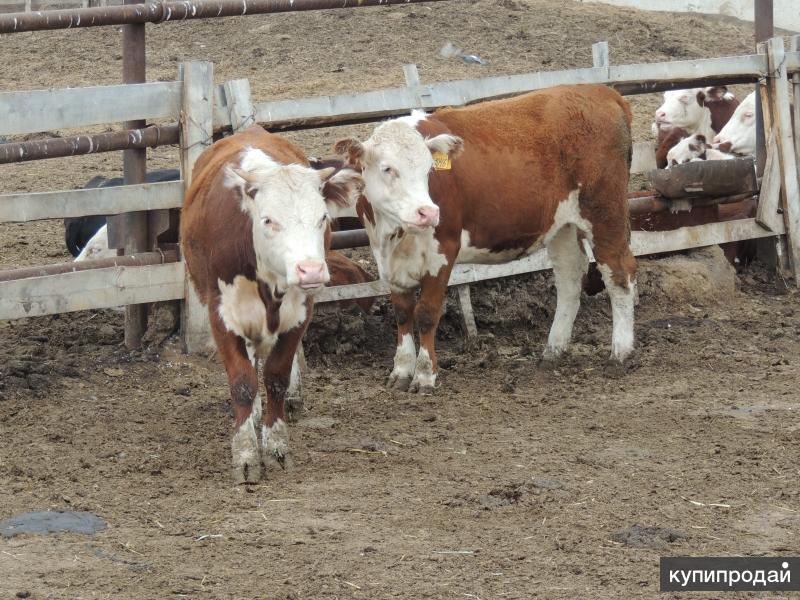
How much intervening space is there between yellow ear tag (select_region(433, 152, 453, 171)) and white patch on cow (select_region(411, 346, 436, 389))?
105cm

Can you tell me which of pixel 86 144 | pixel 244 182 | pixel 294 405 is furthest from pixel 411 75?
pixel 244 182

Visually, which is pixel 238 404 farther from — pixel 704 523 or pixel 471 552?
pixel 704 523

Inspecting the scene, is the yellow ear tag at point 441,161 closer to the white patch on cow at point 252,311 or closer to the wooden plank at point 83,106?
the wooden plank at point 83,106

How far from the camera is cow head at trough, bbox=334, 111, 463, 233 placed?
6797 millimetres

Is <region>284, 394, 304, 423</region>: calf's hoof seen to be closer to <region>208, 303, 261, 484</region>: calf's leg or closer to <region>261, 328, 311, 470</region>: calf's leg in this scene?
<region>261, 328, 311, 470</region>: calf's leg

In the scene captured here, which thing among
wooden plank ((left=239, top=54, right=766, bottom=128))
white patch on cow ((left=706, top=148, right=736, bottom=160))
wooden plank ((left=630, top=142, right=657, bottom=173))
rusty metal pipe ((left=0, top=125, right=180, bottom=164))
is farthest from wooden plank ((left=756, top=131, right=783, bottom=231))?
rusty metal pipe ((left=0, top=125, right=180, bottom=164))

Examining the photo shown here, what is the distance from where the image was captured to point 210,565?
4535 millimetres

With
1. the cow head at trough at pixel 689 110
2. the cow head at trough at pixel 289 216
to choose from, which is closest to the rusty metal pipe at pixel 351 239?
the cow head at trough at pixel 289 216

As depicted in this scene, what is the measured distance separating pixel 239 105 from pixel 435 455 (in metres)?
2.61

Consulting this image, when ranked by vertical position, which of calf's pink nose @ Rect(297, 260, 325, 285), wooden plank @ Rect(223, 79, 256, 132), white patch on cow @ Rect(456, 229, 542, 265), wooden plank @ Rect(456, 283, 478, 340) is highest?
wooden plank @ Rect(223, 79, 256, 132)

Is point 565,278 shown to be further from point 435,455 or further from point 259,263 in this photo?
point 259,263

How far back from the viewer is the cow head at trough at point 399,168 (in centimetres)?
680

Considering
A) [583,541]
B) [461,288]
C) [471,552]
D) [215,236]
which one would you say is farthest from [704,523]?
[461,288]

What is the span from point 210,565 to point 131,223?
11.3 ft
